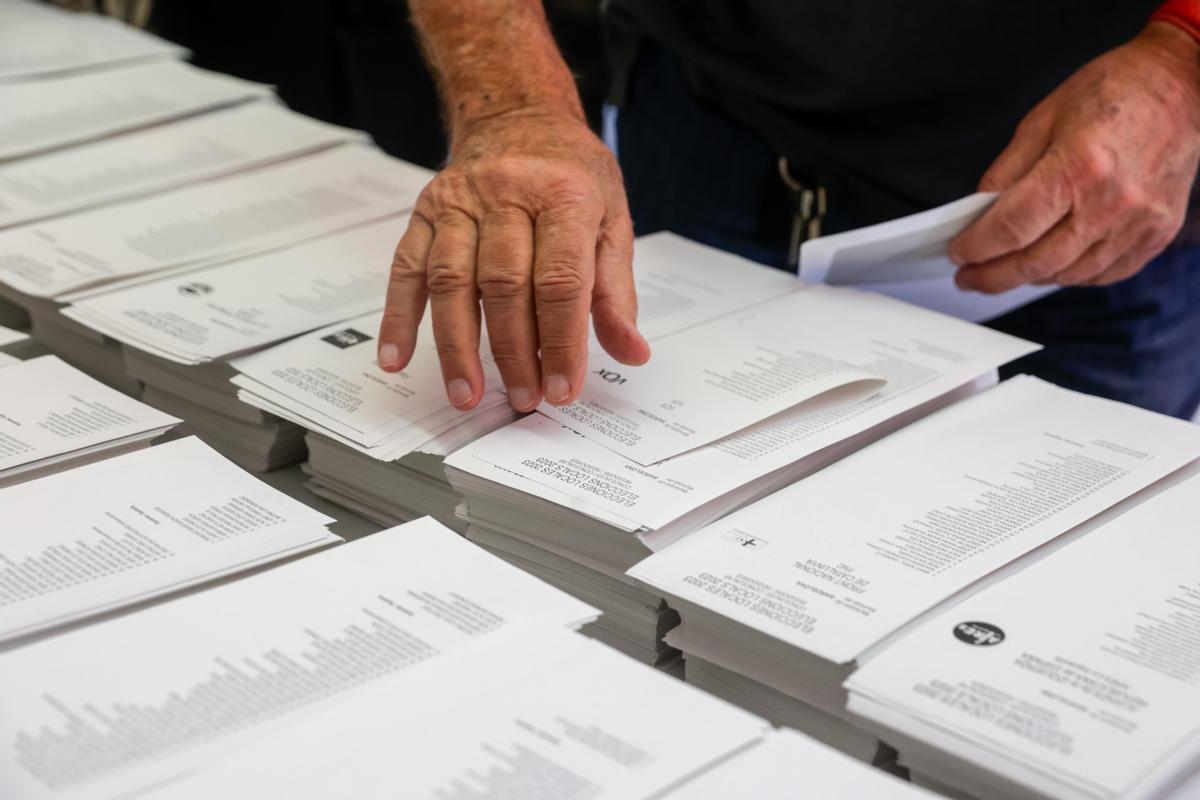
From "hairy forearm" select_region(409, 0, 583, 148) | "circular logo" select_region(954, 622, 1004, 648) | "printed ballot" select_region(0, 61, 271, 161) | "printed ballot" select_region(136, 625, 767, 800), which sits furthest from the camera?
"printed ballot" select_region(0, 61, 271, 161)

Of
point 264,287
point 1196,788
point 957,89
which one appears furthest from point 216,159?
point 1196,788

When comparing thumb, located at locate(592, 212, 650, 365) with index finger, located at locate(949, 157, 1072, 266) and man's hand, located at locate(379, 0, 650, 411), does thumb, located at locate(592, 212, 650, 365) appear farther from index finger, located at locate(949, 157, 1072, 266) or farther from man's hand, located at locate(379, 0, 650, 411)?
index finger, located at locate(949, 157, 1072, 266)

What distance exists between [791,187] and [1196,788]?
0.96m

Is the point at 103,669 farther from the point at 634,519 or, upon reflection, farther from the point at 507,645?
the point at 634,519

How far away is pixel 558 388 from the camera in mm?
945

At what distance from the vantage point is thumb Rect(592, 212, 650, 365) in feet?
3.19

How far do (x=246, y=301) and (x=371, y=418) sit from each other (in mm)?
274

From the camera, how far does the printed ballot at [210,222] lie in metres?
1.24

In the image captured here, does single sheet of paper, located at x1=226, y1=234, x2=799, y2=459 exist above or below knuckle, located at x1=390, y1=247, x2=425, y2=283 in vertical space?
below

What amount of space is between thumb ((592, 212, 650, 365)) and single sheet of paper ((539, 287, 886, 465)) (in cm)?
4

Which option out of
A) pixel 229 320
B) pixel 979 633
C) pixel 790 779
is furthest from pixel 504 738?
pixel 229 320

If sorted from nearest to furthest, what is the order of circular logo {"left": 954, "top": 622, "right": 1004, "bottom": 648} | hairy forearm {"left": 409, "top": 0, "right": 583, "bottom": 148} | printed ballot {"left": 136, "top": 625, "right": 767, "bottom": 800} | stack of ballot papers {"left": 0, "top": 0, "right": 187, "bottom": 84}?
printed ballot {"left": 136, "top": 625, "right": 767, "bottom": 800} < circular logo {"left": 954, "top": 622, "right": 1004, "bottom": 648} < hairy forearm {"left": 409, "top": 0, "right": 583, "bottom": 148} < stack of ballot papers {"left": 0, "top": 0, "right": 187, "bottom": 84}

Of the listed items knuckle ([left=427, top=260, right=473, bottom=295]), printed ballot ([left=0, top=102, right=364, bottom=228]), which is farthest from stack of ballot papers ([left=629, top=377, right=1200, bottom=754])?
printed ballot ([left=0, top=102, right=364, bottom=228])

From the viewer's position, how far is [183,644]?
71 cm
